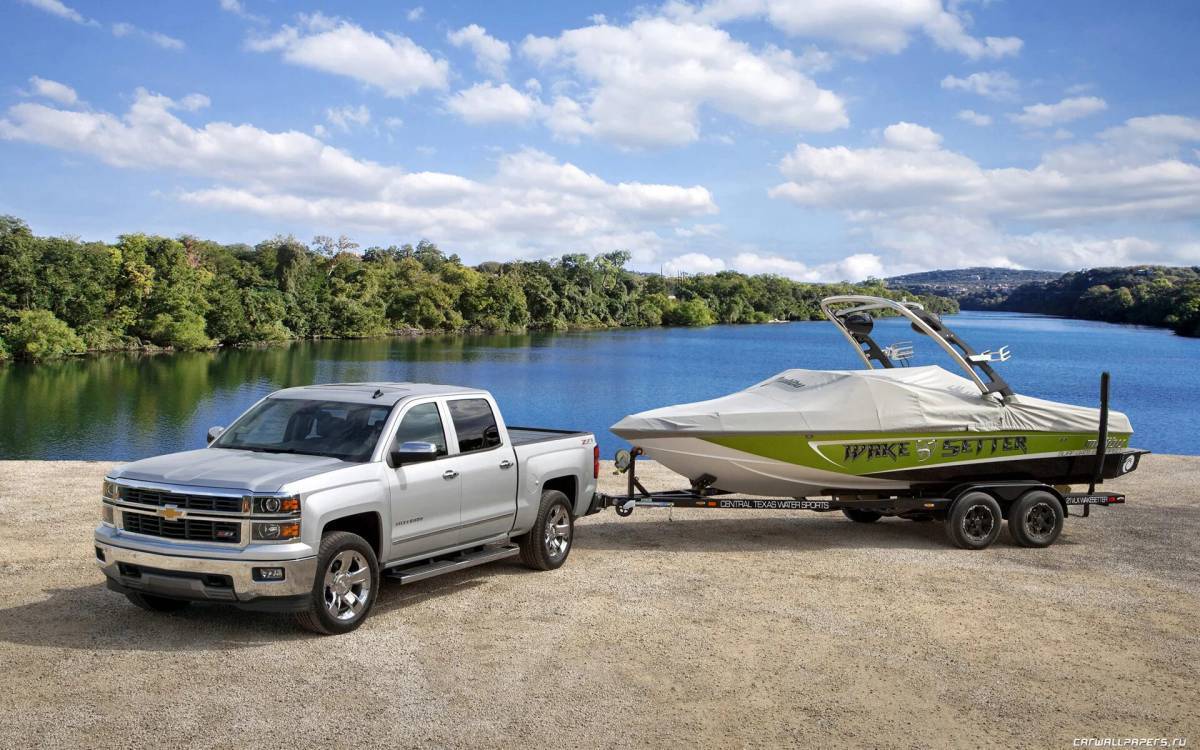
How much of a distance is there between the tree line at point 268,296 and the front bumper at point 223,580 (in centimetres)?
3143

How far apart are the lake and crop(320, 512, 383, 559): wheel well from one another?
26487mm

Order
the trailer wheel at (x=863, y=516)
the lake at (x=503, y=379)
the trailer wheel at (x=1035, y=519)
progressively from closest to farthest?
the trailer wheel at (x=1035, y=519) → the trailer wheel at (x=863, y=516) → the lake at (x=503, y=379)

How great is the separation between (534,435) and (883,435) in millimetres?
4030

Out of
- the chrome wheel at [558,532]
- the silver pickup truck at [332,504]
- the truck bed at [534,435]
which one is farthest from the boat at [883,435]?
the silver pickup truck at [332,504]

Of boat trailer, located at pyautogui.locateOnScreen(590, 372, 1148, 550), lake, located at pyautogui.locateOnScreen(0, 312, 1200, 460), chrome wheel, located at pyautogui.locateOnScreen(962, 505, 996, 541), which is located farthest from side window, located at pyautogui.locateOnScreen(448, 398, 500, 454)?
lake, located at pyautogui.locateOnScreen(0, 312, 1200, 460)

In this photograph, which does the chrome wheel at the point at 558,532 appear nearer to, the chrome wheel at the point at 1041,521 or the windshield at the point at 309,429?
the windshield at the point at 309,429

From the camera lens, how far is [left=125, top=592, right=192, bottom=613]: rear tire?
8.22m

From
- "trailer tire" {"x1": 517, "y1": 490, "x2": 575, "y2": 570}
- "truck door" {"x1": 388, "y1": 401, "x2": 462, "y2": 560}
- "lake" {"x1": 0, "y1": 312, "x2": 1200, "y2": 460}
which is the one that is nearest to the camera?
"truck door" {"x1": 388, "y1": 401, "x2": 462, "y2": 560}

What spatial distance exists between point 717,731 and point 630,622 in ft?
7.74

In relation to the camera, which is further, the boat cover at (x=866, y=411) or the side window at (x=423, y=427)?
the boat cover at (x=866, y=411)

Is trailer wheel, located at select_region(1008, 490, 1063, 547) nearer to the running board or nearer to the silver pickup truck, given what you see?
the silver pickup truck

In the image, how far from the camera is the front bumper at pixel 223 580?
7.35m

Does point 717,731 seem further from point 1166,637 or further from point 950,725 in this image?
point 1166,637

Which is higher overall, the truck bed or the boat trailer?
the truck bed
